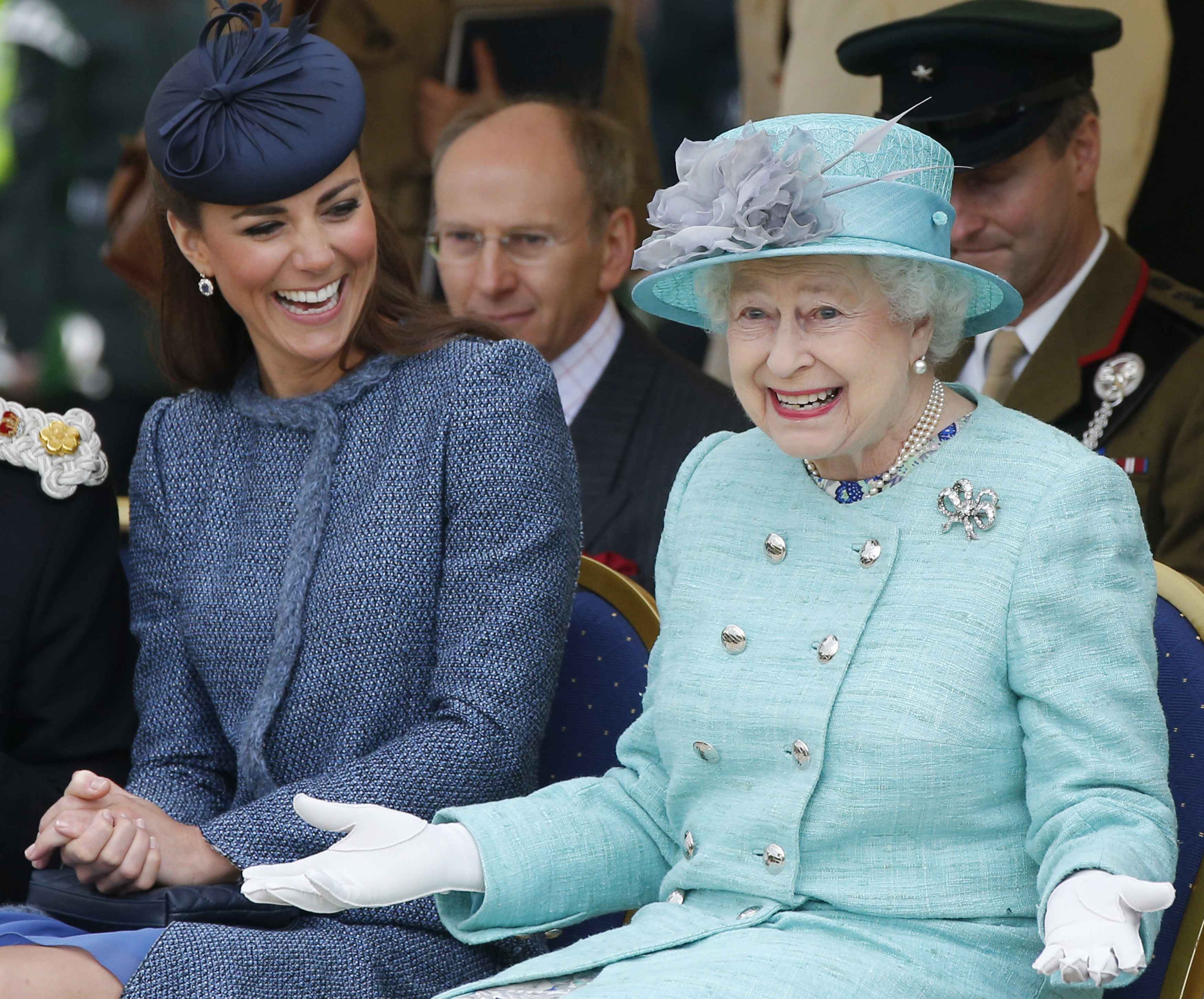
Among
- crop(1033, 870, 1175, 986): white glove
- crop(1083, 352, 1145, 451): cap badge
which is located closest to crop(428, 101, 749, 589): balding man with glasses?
crop(1083, 352, 1145, 451): cap badge

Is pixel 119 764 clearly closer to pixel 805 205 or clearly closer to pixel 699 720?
pixel 699 720

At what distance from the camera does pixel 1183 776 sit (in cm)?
197

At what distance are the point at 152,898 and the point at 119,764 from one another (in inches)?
22.2

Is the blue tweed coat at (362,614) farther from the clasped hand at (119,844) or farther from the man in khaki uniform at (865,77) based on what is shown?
the man in khaki uniform at (865,77)

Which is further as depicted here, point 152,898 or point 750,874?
point 152,898

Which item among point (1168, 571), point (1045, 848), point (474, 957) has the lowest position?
point (474, 957)

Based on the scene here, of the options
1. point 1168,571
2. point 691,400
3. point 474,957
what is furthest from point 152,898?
point 691,400

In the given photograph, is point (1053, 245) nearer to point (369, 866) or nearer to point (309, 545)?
point (309, 545)

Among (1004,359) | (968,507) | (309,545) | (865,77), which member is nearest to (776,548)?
(968,507)

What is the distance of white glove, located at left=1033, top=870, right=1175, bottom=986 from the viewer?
4.95 feet

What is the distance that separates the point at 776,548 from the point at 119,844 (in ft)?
2.79

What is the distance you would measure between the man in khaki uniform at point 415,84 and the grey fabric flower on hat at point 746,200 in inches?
103

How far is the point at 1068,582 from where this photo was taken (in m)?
1.77

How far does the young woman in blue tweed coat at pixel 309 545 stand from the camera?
7.04 feet
